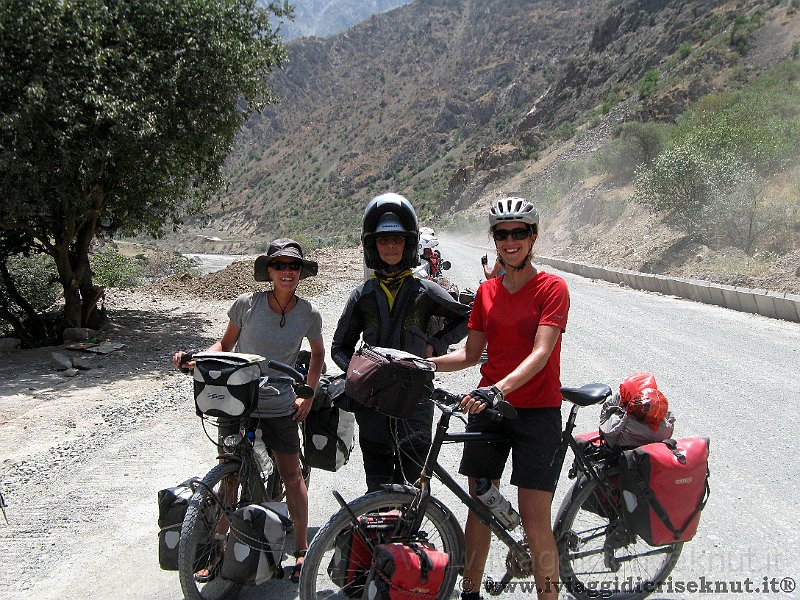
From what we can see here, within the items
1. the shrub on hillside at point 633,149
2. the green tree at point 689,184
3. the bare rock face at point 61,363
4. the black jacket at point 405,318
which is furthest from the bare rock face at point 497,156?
the black jacket at point 405,318

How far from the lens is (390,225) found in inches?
136

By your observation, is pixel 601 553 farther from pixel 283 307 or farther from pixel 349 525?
pixel 283 307

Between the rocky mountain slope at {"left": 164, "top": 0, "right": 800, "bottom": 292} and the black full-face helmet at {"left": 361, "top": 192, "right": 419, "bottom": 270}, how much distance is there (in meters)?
17.1

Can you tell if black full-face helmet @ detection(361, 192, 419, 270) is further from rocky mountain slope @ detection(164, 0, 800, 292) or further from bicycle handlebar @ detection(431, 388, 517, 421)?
rocky mountain slope @ detection(164, 0, 800, 292)

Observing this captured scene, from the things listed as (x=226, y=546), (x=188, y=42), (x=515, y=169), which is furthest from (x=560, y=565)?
(x=515, y=169)

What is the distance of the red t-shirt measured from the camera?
9.75 ft

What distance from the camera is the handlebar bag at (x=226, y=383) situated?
3.15 meters

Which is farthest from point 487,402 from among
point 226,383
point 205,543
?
point 205,543

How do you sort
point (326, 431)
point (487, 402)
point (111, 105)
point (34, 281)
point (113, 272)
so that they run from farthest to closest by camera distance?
1. point (113, 272)
2. point (34, 281)
3. point (111, 105)
4. point (326, 431)
5. point (487, 402)

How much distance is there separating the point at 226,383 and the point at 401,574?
117cm

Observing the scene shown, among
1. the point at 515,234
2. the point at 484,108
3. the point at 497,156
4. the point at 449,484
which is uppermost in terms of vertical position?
the point at 484,108

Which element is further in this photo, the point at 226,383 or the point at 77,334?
the point at 77,334

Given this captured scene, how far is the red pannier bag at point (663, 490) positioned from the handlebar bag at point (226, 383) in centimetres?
184

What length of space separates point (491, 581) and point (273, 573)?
1090mm
